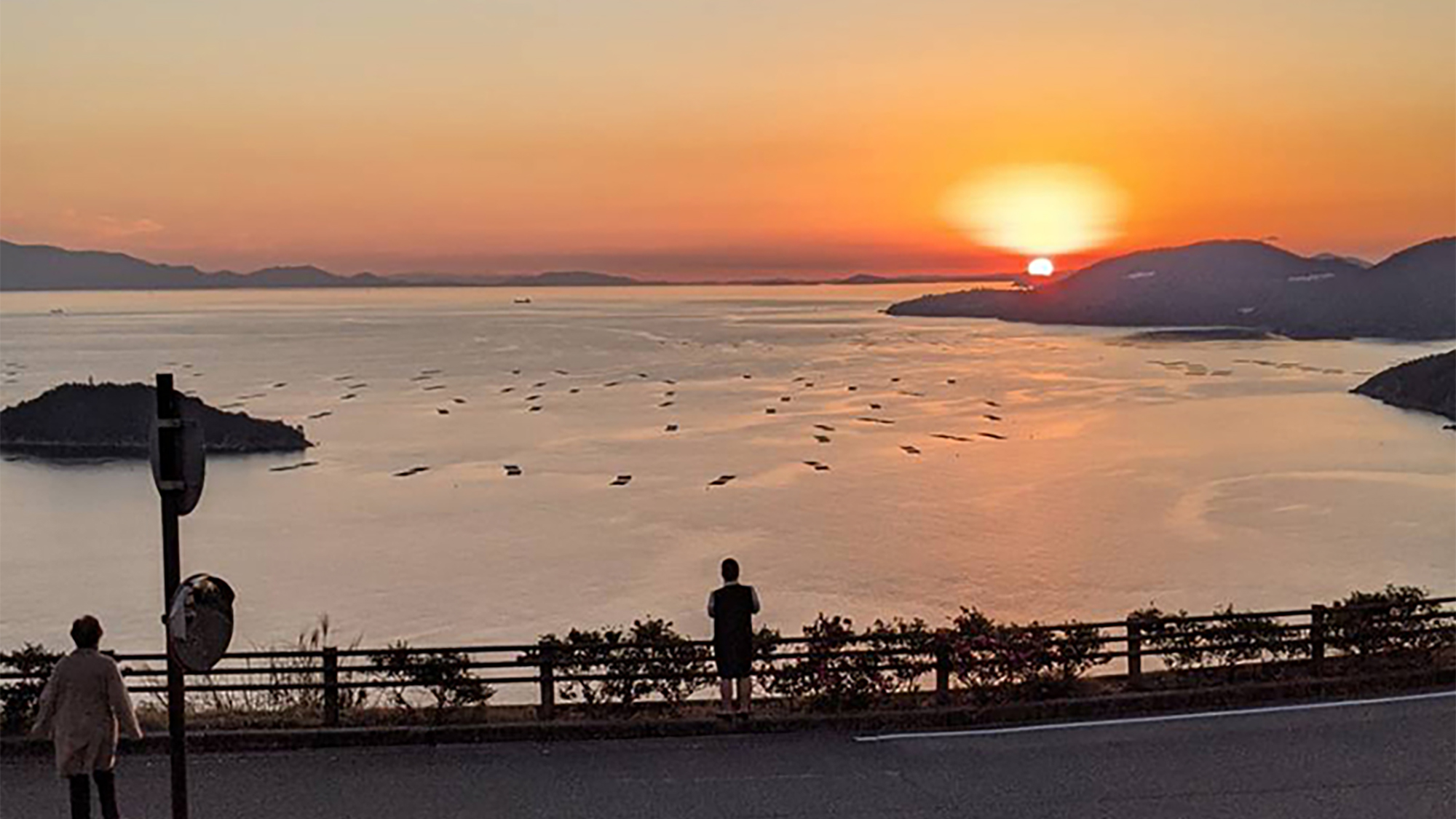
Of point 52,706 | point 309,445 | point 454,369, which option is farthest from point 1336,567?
point 454,369

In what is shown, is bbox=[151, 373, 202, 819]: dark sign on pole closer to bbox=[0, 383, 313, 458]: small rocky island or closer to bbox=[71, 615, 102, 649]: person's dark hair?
bbox=[71, 615, 102, 649]: person's dark hair

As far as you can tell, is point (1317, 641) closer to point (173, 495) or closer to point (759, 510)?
point (173, 495)

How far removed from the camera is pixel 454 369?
138 metres

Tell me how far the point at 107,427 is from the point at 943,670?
83204 mm

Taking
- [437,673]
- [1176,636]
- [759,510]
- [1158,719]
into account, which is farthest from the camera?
[759,510]

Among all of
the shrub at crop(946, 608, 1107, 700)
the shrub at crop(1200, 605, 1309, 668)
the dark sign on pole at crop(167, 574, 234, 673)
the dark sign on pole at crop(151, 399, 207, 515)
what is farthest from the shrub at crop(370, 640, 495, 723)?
the shrub at crop(1200, 605, 1309, 668)

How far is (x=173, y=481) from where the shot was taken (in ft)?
21.2

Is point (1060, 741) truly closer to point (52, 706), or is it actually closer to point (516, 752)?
point (516, 752)

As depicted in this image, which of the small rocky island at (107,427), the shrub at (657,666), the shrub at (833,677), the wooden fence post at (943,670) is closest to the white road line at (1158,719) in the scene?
the wooden fence post at (943,670)

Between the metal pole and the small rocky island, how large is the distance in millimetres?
73412

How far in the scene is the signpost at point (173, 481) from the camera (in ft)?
21.1

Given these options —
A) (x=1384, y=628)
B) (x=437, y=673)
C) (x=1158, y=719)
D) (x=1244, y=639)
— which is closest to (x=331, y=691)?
(x=437, y=673)

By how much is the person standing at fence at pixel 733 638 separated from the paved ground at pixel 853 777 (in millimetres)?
400

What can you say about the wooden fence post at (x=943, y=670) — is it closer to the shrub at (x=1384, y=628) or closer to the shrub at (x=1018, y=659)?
the shrub at (x=1018, y=659)
